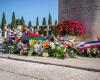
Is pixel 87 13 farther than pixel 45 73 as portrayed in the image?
Yes

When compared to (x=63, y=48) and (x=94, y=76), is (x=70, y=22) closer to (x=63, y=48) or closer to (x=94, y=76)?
(x=63, y=48)

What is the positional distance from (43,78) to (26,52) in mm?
6138

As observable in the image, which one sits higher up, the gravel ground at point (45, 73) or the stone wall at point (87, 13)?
the stone wall at point (87, 13)

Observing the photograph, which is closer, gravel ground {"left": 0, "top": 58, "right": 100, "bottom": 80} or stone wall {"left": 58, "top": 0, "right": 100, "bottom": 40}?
gravel ground {"left": 0, "top": 58, "right": 100, "bottom": 80}

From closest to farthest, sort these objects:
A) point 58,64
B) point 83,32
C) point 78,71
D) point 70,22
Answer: point 78,71, point 58,64, point 70,22, point 83,32

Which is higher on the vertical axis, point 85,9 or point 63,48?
point 85,9

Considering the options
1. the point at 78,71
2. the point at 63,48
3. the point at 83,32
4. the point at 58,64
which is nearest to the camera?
the point at 78,71

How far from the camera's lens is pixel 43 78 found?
7.81 meters

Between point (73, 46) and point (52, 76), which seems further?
point (73, 46)

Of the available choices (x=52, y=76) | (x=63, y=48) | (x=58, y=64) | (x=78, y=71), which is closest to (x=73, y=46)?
(x=63, y=48)

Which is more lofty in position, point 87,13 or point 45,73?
point 87,13

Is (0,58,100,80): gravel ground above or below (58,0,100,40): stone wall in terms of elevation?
below

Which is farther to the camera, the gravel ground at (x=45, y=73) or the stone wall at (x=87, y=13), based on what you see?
the stone wall at (x=87, y=13)

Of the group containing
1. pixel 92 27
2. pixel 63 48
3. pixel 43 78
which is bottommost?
pixel 43 78
